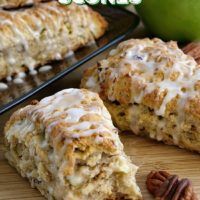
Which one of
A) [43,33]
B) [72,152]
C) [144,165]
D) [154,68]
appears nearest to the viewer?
[72,152]

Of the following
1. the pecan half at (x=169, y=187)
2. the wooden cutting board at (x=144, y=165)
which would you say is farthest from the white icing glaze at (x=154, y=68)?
the pecan half at (x=169, y=187)

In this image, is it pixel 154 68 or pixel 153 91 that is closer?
pixel 153 91

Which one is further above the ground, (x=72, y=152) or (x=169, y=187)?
(x=72, y=152)

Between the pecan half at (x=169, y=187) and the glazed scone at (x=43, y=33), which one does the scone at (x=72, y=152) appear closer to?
the pecan half at (x=169, y=187)

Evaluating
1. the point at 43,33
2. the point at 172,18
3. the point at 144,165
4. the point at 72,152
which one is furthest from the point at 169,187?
the point at 172,18

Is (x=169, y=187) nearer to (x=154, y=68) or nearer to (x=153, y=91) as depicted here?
(x=153, y=91)

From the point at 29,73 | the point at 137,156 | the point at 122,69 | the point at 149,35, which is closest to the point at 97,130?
the point at 137,156
